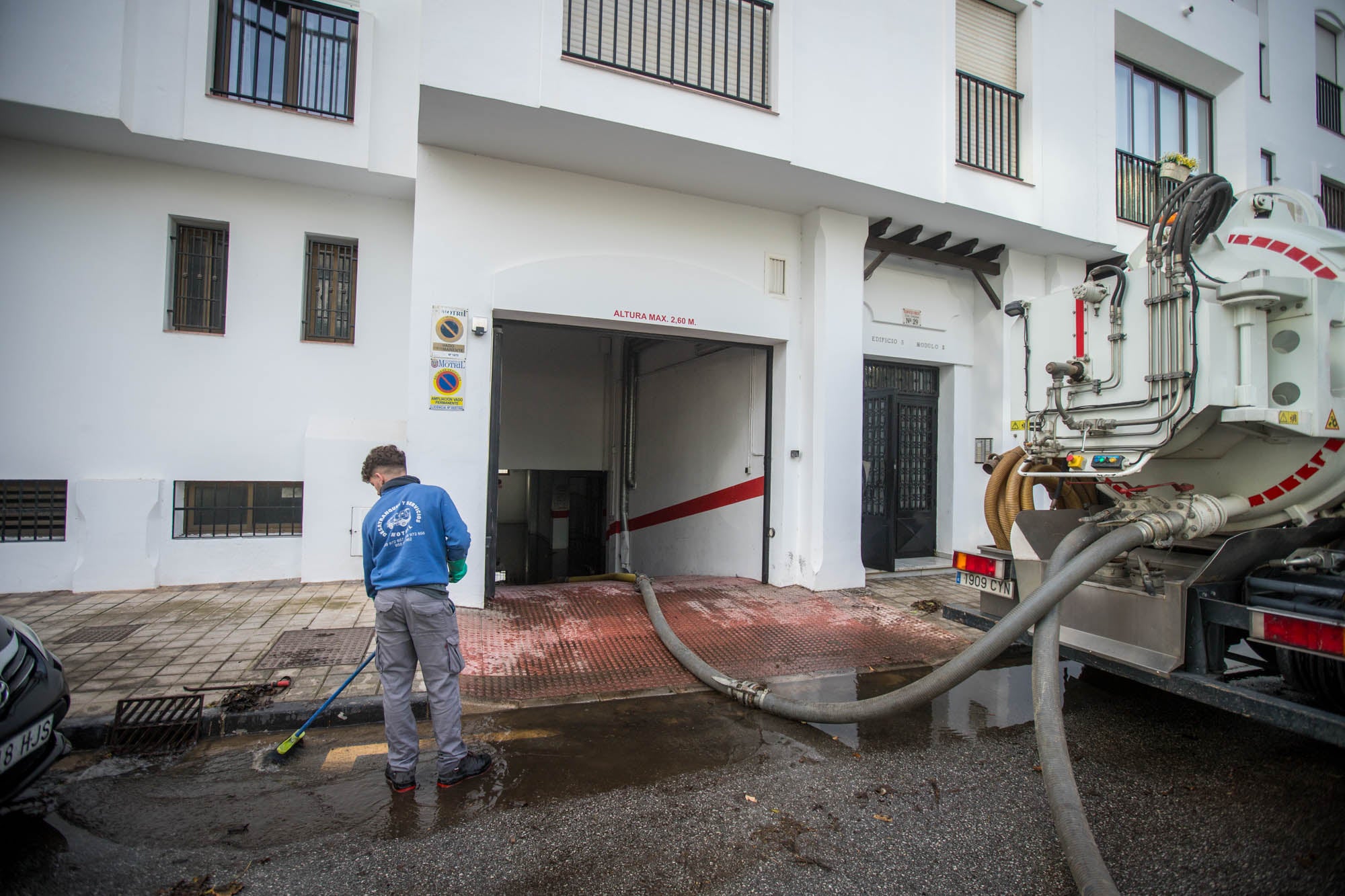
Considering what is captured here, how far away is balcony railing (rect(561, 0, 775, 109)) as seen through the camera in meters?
6.16

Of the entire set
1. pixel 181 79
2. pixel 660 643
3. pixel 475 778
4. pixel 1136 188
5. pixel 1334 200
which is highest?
pixel 1334 200

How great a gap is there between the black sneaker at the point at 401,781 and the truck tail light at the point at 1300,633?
409 centimetres

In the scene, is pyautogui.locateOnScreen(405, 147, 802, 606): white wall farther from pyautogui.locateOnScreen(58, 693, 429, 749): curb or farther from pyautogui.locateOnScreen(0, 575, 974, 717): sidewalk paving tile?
pyautogui.locateOnScreen(58, 693, 429, 749): curb

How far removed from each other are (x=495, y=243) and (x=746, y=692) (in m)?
4.80

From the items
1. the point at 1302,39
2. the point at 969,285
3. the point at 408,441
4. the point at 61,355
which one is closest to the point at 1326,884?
the point at 408,441

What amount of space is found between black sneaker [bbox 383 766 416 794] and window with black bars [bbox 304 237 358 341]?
19.8 feet

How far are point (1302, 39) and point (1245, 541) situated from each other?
1360 centimetres

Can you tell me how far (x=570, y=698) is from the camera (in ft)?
14.4

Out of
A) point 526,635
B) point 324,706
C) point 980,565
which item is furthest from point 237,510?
point 980,565

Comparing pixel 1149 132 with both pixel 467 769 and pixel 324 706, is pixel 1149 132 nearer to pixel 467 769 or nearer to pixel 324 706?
pixel 467 769

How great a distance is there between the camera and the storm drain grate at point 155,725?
3523mm

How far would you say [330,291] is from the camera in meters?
7.87

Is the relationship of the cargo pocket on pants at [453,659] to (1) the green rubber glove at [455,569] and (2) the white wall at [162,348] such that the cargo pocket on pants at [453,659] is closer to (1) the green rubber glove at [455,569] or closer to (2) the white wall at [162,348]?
(1) the green rubber glove at [455,569]

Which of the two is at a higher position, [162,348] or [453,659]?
[162,348]
